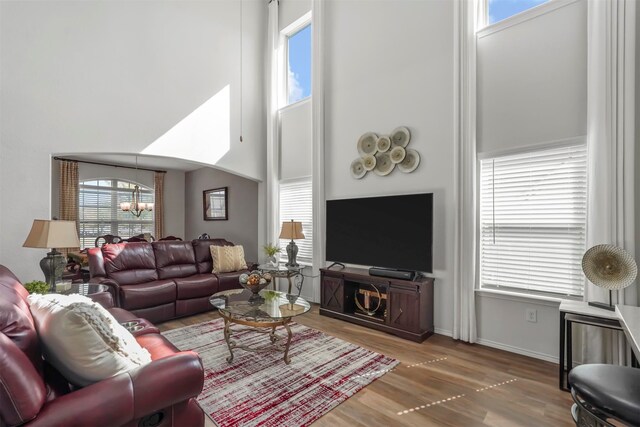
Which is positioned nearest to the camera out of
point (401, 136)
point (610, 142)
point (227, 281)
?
point (610, 142)

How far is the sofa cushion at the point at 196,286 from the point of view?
4246 mm

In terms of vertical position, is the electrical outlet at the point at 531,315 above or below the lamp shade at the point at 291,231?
below

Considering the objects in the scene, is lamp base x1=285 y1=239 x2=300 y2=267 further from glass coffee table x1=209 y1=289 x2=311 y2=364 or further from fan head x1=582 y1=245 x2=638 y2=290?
fan head x1=582 y1=245 x2=638 y2=290

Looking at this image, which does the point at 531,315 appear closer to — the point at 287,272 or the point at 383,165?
the point at 383,165

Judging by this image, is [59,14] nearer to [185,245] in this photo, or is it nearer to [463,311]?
[185,245]

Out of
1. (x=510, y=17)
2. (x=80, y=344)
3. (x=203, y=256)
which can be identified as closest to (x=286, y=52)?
(x=510, y=17)

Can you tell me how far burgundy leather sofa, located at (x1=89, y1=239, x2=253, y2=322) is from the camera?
3926mm

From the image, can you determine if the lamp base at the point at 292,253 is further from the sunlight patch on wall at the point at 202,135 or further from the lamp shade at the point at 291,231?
the sunlight patch on wall at the point at 202,135

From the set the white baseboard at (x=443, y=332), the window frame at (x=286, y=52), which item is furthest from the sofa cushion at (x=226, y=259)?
the white baseboard at (x=443, y=332)

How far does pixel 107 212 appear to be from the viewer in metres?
7.99

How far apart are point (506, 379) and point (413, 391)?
846 millimetres

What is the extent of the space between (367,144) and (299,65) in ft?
7.76

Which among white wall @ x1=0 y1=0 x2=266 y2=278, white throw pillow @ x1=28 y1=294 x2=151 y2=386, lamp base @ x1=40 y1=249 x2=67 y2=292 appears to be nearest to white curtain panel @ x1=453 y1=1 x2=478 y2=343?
white throw pillow @ x1=28 y1=294 x2=151 y2=386

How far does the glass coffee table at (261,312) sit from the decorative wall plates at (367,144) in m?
2.24
